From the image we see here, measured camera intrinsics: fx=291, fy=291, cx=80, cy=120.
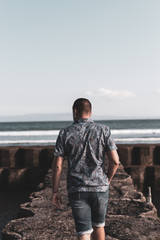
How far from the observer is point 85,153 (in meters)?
2.29

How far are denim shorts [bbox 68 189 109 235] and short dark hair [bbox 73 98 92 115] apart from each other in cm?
65

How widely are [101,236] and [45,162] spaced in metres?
6.69

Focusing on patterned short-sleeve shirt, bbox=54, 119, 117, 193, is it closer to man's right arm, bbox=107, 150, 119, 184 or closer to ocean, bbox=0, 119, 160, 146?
man's right arm, bbox=107, 150, 119, 184

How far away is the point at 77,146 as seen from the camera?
90.4 inches

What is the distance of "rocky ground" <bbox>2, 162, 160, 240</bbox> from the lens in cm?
297

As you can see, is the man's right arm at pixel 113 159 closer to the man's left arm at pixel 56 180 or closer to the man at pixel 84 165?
the man at pixel 84 165

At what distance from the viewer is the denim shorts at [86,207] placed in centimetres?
226

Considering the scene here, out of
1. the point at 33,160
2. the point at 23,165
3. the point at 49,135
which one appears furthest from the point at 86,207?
the point at 49,135

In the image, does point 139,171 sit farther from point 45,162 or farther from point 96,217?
point 96,217

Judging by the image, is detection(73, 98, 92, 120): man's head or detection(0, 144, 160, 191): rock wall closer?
detection(73, 98, 92, 120): man's head

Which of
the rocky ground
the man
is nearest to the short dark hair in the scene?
the man

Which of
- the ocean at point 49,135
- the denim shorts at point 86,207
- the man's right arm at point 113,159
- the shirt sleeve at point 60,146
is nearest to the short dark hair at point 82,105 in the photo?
the shirt sleeve at point 60,146

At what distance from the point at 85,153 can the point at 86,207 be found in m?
0.42

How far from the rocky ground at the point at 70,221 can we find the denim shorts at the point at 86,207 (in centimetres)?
70
